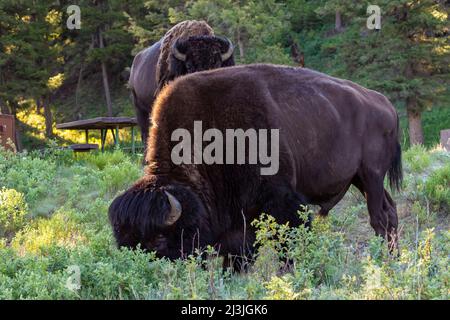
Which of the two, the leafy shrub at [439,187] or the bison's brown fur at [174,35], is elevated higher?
the bison's brown fur at [174,35]

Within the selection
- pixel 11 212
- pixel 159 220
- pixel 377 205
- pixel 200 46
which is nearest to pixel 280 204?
pixel 159 220

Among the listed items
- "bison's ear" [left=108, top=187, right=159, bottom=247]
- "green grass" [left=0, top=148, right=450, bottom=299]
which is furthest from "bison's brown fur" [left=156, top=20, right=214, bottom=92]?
"bison's ear" [left=108, top=187, right=159, bottom=247]

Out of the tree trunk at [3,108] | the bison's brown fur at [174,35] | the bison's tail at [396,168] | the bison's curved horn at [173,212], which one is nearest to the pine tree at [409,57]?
the bison's brown fur at [174,35]

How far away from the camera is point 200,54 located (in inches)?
316

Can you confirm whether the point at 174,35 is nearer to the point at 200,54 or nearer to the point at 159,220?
the point at 200,54

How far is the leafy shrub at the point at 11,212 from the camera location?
7984 millimetres

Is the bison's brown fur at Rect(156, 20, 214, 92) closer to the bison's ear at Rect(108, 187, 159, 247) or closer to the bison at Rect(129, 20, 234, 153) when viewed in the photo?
the bison at Rect(129, 20, 234, 153)

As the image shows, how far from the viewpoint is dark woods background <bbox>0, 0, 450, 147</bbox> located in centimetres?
1977

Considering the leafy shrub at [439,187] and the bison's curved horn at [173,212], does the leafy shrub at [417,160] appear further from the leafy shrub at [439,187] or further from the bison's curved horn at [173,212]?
the bison's curved horn at [173,212]

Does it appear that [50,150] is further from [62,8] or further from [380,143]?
[62,8]

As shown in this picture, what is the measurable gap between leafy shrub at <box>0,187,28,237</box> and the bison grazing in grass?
3.08 meters

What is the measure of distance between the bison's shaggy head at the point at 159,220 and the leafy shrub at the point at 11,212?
3350 millimetres
